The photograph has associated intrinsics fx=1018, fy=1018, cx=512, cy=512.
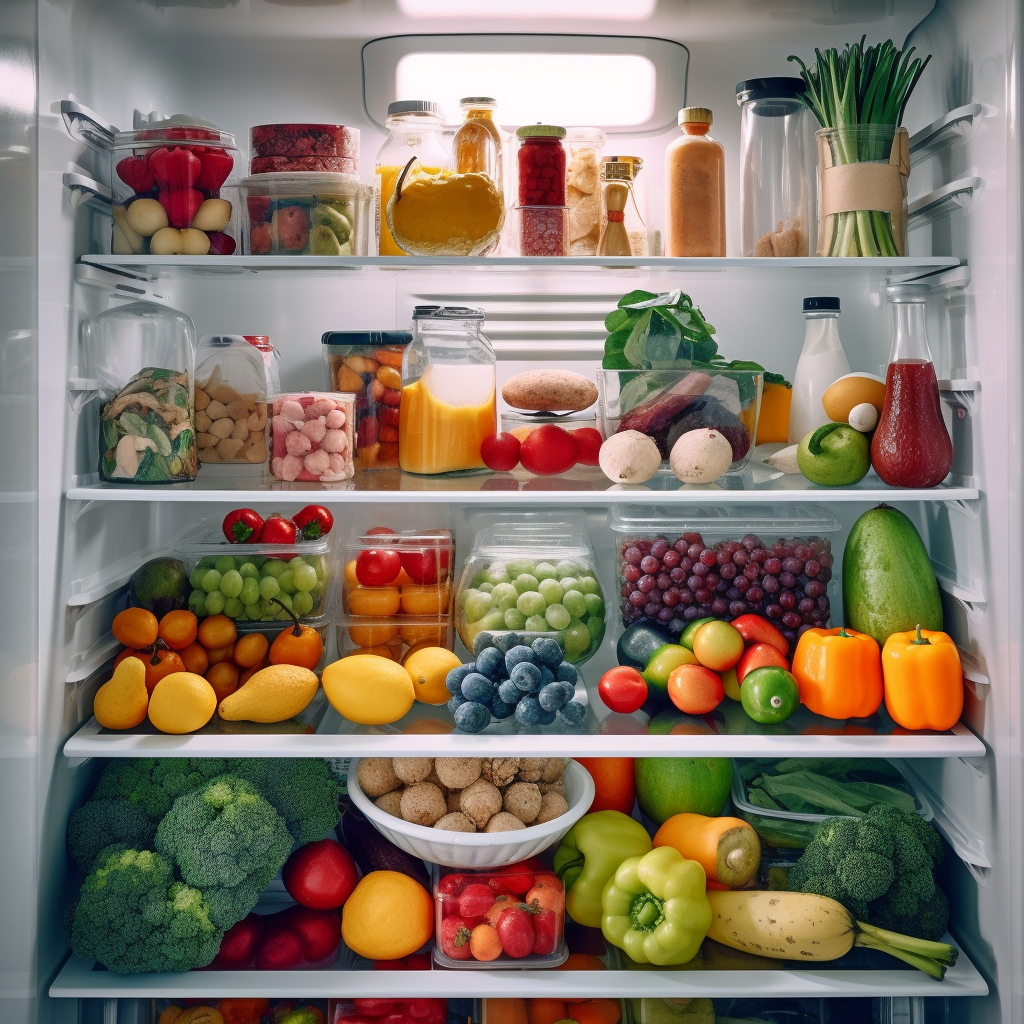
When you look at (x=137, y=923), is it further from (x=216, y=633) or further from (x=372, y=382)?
(x=372, y=382)

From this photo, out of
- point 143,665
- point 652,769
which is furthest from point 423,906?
point 143,665

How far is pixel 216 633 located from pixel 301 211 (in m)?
0.75

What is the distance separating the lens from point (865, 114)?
1667mm

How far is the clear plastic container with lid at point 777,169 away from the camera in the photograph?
1726mm

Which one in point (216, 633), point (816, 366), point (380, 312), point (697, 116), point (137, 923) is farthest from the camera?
point (380, 312)

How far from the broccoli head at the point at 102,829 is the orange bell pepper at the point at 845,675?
1.15m

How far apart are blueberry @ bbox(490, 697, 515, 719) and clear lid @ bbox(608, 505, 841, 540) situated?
0.40m

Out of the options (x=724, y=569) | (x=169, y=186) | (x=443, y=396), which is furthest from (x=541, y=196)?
(x=724, y=569)

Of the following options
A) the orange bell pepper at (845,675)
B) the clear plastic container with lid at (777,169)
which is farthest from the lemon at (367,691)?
the clear plastic container with lid at (777,169)

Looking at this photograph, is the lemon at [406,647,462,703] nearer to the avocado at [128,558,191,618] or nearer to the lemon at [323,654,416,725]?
the lemon at [323,654,416,725]

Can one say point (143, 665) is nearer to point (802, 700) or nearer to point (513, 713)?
point (513, 713)

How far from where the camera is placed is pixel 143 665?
66.7 inches

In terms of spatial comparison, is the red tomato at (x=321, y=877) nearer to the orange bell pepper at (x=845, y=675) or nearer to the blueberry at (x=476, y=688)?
the blueberry at (x=476, y=688)

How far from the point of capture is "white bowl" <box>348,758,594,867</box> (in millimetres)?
1662
